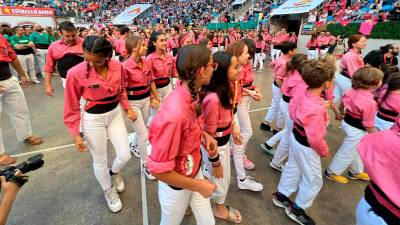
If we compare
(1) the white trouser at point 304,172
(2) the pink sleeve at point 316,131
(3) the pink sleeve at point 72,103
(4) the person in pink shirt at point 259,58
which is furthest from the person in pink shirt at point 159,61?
(4) the person in pink shirt at point 259,58

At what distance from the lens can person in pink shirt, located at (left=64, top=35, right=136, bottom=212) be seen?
2367 mm

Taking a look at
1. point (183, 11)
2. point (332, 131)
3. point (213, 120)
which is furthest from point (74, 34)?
point (183, 11)

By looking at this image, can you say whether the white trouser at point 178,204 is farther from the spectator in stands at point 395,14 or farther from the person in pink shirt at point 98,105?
the spectator in stands at point 395,14

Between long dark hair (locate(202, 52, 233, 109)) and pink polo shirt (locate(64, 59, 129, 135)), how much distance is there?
107 centimetres

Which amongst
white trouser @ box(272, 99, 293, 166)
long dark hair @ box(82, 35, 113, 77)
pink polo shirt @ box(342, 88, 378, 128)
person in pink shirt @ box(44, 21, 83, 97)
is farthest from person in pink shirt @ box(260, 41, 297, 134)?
person in pink shirt @ box(44, 21, 83, 97)

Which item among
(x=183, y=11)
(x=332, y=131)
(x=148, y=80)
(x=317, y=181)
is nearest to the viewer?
(x=317, y=181)

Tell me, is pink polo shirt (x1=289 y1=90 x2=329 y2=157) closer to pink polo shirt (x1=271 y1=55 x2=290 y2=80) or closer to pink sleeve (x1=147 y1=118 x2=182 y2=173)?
pink sleeve (x1=147 y1=118 x2=182 y2=173)

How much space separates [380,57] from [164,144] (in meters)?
4.86

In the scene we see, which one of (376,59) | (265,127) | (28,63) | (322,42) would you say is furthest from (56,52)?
(322,42)

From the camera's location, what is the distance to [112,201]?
282 centimetres

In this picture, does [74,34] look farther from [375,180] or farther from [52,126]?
[375,180]

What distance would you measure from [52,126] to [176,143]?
5.04 metres

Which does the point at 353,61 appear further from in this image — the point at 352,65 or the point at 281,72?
the point at 281,72

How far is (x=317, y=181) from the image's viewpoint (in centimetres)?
245
